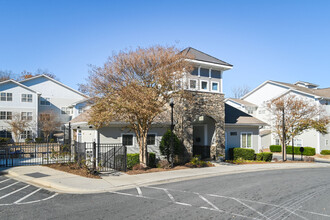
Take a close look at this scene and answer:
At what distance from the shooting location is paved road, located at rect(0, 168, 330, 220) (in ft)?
25.2

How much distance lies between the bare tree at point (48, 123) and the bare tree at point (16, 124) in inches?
84.2

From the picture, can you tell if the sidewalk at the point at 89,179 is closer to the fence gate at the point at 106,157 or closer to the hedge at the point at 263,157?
the fence gate at the point at 106,157

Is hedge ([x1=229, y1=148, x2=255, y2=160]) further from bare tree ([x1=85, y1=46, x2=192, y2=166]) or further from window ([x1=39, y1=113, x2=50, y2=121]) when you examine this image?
window ([x1=39, y1=113, x2=50, y2=121])

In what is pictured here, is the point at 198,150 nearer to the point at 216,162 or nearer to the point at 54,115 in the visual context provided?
the point at 216,162

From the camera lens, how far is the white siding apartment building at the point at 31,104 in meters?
38.6

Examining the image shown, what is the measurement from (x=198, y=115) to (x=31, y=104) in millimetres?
30767

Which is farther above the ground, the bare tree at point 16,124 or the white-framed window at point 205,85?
the white-framed window at point 205,85

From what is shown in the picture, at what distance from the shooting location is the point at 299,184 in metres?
12.8

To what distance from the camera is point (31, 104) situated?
132ft

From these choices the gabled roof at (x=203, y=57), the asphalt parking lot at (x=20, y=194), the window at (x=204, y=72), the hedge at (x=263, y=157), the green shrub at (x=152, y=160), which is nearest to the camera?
the asphalt parking lot at (x=20, y=194)

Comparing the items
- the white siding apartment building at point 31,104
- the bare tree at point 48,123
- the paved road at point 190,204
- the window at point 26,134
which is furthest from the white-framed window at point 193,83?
the window at point 26,134

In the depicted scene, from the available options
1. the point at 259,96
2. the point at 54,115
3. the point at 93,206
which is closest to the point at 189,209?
the point at 93,206

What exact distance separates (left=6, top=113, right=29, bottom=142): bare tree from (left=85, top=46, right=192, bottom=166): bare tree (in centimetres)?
2680

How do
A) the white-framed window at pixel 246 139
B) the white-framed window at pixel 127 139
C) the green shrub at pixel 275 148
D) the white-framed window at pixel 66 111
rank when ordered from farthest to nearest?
the white-framed window at pixel 66 111, the green shrub at pixel 275 148, the white-framed window at pixel 246 139, the white-framed window at pixel 127 139
